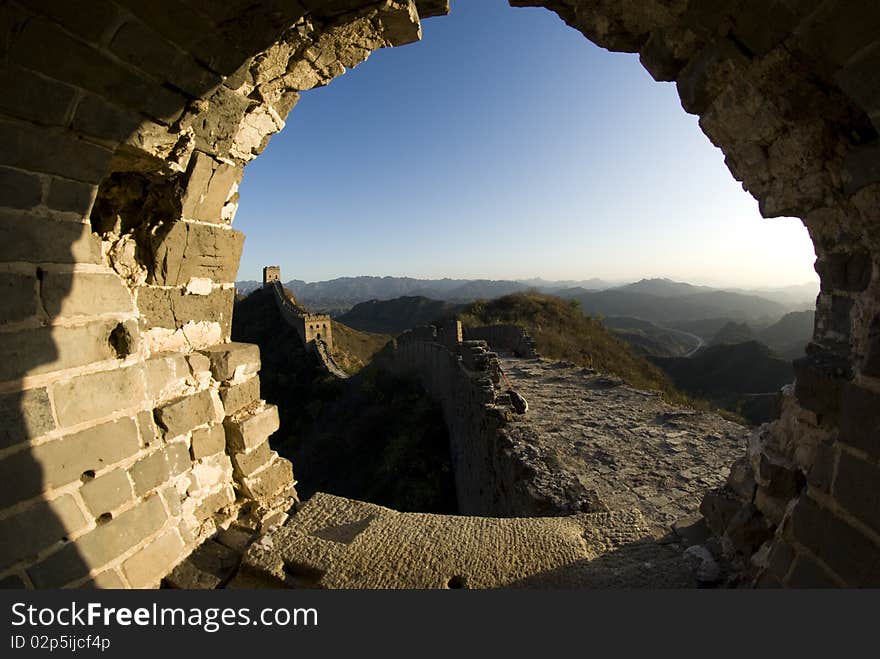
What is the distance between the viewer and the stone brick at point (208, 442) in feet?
8.70

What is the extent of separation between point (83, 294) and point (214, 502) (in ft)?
5.01

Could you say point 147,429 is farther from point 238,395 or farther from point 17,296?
point 17,296

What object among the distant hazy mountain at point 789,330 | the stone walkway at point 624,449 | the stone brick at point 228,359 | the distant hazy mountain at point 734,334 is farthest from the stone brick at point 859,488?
the distant hazy mountain at point 734,334

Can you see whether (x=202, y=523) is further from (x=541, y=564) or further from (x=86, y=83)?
(x=86, y=83)

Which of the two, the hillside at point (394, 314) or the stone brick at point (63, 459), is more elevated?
the stone brick at point (63, 459)

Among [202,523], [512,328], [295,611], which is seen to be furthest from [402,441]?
[295,611]

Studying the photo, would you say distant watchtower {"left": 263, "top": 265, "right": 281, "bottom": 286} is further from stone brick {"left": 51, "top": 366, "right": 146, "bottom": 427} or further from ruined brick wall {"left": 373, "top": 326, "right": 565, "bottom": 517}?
stone brick {"left": 51, "top": 366, "right": 146, "bottom": 427}

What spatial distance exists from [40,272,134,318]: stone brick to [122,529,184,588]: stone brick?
1256 millimetres

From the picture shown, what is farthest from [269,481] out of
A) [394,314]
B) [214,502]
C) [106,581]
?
[394,314]

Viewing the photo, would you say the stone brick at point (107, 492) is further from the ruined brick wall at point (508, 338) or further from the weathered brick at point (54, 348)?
the ruined brick wall at point (508, 338)

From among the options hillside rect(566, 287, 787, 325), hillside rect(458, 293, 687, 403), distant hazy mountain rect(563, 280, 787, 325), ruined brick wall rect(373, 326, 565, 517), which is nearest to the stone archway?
ruined brick wall rect(373, 326, 565, 517)

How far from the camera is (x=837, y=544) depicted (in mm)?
1541

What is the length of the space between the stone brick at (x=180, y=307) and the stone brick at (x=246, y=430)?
64cm

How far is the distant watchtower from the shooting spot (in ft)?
124
